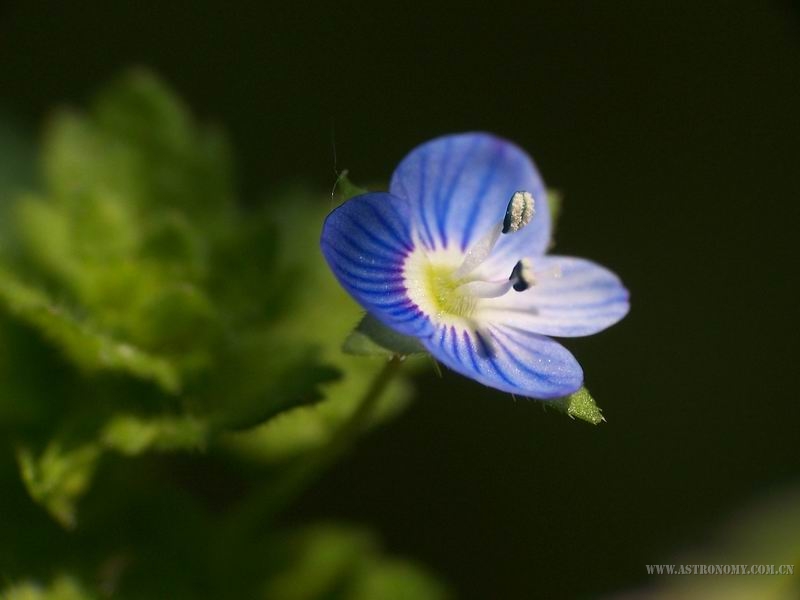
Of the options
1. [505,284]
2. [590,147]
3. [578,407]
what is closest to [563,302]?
[505,284]

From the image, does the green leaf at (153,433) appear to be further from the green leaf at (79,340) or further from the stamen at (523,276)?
the stamen at (523,276)

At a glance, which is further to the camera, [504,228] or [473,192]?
[473,192]

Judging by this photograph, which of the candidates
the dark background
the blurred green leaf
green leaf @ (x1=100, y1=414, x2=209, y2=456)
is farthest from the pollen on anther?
the dark background

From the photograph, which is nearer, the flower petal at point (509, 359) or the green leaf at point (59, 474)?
the flower petal at point (509, 359)

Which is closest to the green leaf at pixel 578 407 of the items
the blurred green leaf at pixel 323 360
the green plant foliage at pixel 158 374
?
the green plant foliage at pixel 158 374

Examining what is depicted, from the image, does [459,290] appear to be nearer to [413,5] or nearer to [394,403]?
[394,403]

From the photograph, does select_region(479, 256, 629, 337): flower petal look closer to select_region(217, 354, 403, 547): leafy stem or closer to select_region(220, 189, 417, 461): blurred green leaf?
select_region(217, 354, 403, 547): leafy stem

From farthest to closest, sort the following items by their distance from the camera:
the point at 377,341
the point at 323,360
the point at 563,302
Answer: the point at 323,360, the point at 563,302, the point at 377,341

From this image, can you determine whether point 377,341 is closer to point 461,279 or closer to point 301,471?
point 461,279
